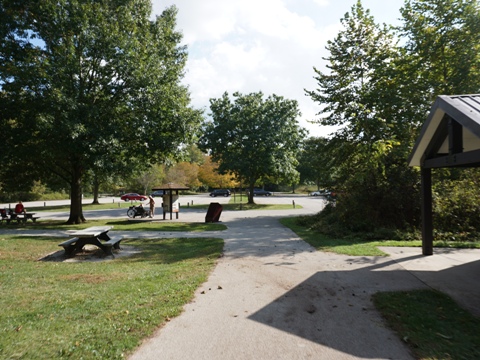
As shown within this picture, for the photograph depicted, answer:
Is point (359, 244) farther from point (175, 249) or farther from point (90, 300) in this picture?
point (90, 300)

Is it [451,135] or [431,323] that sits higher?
[451,135]

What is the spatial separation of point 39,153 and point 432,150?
1705 centimetres

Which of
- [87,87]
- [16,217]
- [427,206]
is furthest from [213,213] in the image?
[427,206]

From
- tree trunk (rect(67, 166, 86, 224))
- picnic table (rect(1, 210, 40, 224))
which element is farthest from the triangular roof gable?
picnic table (rect(1, 210, 40, 224))

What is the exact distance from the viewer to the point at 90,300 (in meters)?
5.42

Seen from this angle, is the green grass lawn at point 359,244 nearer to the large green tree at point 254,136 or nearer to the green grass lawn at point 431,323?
the green grass lawn at point 431,323

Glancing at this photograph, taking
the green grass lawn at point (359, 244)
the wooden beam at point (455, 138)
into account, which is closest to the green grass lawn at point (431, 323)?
the wooden beam at point (455, 138)

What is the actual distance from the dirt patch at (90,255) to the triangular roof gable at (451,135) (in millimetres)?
9230

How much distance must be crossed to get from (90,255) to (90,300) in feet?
16.7

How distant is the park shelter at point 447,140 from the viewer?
19.0 ft

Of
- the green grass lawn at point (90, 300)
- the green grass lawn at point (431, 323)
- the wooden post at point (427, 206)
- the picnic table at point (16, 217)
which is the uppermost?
the wooden post at point (427, 206)

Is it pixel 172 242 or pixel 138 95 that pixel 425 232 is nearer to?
pixel 172 242

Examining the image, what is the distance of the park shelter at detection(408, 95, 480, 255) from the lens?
5.78m

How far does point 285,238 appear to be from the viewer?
42.1 feet
